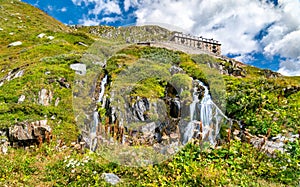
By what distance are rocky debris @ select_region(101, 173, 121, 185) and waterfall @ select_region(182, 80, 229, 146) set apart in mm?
5633

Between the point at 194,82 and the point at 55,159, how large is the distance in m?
10.9

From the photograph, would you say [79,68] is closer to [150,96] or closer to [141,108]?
[150,96]

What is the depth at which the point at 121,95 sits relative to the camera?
14820mm

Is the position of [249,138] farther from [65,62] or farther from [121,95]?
[65,62]

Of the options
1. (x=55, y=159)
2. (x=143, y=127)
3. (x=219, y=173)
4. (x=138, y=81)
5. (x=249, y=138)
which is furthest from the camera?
(x=138, y=81)

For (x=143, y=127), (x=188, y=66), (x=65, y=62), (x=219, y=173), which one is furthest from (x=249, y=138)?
(x=65, y=62)

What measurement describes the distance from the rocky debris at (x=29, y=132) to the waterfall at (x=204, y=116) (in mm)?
6841

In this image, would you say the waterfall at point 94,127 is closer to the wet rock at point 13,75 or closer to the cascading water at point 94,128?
the cascading water at point 94,128

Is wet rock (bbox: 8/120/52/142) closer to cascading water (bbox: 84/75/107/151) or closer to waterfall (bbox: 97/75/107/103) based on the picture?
cascading water (bbox: 84/75/107/151)

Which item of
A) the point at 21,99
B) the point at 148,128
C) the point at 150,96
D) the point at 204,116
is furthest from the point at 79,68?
the point at 204,116

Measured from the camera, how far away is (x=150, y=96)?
14508 mm

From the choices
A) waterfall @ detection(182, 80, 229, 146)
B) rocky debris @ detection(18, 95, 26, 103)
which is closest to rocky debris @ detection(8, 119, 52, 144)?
rocky debris @ detection(18, 95, 26, 103)

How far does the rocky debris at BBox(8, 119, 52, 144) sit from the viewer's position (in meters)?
10.9

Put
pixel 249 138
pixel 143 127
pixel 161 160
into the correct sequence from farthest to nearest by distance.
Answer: pixel 143 127, pixel 249 138, pixel 161 160
